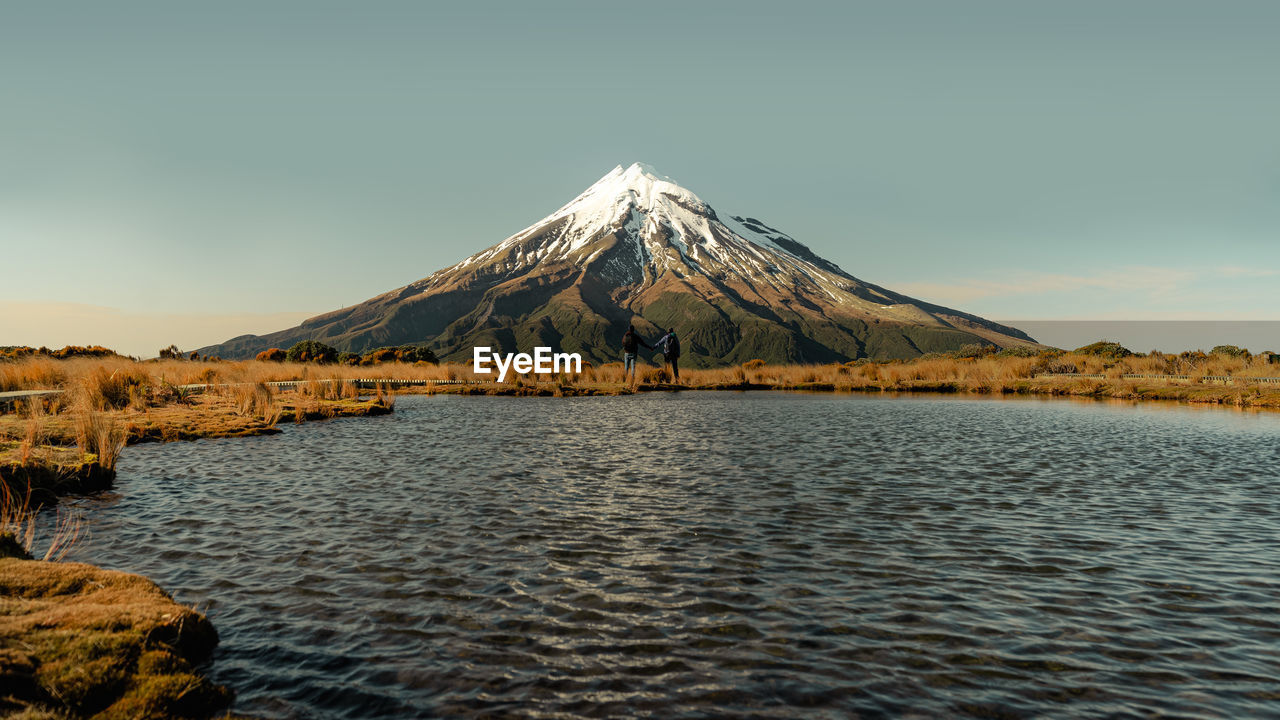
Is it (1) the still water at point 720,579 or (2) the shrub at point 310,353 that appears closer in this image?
(1) the still water at point 720,579

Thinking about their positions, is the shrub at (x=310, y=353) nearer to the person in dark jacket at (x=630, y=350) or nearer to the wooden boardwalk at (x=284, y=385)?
the wooden boardwalk at (x=284, y=385)

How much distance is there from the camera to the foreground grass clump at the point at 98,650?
4.84m

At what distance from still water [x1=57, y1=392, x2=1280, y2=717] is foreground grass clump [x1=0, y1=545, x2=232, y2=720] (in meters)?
0.40

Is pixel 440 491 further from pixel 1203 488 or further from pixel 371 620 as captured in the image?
pixel 1203 488

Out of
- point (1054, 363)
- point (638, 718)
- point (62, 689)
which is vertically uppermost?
point (1054, 363)

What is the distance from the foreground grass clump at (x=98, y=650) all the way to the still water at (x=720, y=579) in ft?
1.31

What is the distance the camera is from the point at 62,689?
Answer: 192 inches

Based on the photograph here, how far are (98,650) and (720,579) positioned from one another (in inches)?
237

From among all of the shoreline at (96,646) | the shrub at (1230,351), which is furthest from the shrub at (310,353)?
the shrub at (1230,351)

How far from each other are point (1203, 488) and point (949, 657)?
10.7 metres

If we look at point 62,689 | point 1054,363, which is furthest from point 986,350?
point 62,689

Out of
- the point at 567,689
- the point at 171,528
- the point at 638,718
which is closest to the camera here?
the point at 638,718

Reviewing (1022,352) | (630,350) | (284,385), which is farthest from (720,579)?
(1022,352)

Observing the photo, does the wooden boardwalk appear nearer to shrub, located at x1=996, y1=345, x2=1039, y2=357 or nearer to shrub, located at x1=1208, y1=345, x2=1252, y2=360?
shrub, located at x1=996, y1=345, x2=1039, y2=357
